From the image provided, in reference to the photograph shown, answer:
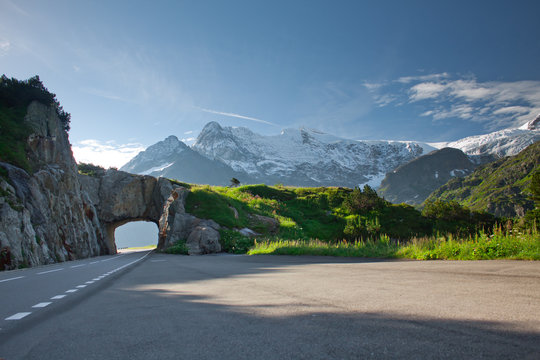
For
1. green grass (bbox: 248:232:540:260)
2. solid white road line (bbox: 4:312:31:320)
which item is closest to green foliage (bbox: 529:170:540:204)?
green grass (bbox: 248:232:540:260)

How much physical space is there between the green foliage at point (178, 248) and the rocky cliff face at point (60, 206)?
2.06ft

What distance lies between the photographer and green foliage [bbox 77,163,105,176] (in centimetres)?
4396

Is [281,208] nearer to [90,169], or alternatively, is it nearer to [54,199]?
[54,199]

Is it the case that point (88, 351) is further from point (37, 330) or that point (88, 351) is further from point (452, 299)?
point (452, 299)

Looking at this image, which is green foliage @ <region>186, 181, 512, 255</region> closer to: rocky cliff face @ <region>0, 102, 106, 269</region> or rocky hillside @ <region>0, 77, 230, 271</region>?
rocky hillside @ <region>0, 77, 230, 271</region>

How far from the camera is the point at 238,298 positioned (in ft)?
15.7

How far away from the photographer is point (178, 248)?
22906 mm

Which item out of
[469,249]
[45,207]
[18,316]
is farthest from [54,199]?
[469,249]

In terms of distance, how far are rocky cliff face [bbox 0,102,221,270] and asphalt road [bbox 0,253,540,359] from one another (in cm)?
1686

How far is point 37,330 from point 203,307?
1835 millimetres

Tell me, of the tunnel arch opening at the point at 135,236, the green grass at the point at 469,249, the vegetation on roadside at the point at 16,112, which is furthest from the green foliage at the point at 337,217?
the tunnel arch opening at the point at 135,236

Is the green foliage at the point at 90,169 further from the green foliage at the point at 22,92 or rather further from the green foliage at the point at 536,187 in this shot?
the green foliage at the point at 536,187

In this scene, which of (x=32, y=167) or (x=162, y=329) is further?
(x=32, y=167)

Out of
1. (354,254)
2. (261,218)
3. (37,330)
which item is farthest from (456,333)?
(261,218)
